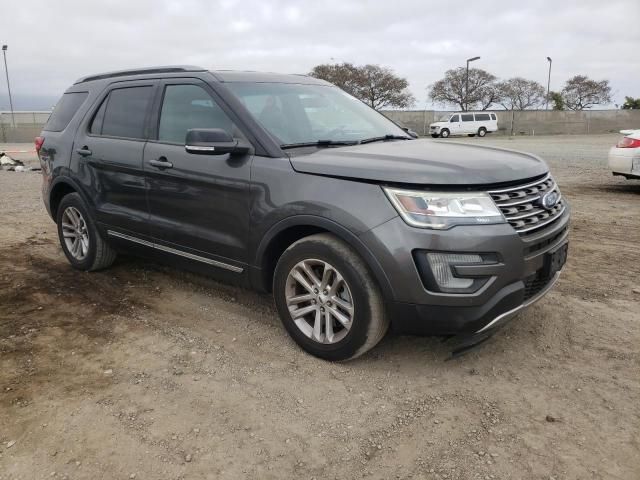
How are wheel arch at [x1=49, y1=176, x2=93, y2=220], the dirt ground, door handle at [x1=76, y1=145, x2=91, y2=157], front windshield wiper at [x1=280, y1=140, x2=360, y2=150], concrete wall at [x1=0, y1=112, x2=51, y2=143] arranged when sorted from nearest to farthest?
the dirt ground → front windshield wiper at [x1=280, y1=140, x2=360, y2=150] → door handle at [x1=76, y1=145, x2=91, y2=157] → wheel arch at [x1=49, y1=176, x2=93, y2=220] → concrete wall at [x1=0, y1=112, x2=51, y2=143]

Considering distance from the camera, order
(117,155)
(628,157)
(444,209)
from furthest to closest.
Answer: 1. (628,157)
2. (117,155)
3. (444,209)

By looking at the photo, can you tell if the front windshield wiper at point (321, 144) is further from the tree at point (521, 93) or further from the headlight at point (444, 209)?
the tree at point (521, 93)

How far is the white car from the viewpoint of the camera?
30.0 feet

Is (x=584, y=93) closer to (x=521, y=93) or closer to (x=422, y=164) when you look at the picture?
(x=521, y=93)

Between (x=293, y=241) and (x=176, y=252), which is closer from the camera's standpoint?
(x=293, y=241)

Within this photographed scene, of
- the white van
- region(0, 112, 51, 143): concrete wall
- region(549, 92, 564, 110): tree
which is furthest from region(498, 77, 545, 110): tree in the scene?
region(0, 112, 51, 143): concrete wall

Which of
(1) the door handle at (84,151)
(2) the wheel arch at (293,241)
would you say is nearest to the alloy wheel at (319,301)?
(2) the wheel arch at (293,241)

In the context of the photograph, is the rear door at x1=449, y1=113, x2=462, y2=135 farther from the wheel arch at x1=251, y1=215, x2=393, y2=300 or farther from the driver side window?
the wheel arch at x1=251, y1=215, x2=393, y2=300

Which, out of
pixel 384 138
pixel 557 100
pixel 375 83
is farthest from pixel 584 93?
pixel 384 138

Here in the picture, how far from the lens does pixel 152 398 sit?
10.2 feet

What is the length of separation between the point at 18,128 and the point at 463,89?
47.2 m

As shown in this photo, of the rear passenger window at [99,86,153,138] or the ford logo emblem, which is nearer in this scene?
the ford logo emblem

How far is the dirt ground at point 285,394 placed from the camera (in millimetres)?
2568

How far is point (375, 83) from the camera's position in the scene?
2356 inches
